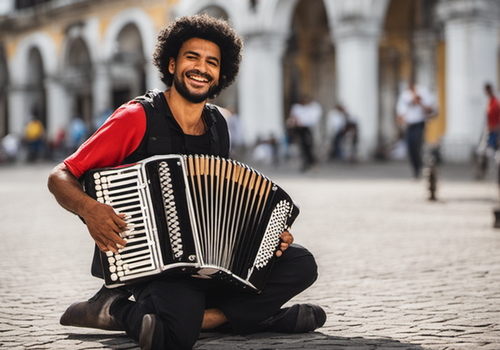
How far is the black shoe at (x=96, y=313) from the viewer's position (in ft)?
11.8

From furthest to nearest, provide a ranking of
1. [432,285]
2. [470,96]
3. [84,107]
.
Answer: [84,107] → [470,96] → [432,285]

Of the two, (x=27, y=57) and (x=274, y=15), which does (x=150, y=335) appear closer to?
(x=274, y=15)

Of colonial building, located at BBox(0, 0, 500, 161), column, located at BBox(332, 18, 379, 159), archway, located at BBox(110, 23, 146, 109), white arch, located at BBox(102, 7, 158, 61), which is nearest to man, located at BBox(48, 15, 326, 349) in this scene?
colonial building, located at BBox(0, 0, 500, 161)

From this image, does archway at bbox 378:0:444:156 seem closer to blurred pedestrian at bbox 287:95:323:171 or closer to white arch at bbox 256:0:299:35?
white arch at bbox 256:0:299:35

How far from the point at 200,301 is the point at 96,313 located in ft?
1.72

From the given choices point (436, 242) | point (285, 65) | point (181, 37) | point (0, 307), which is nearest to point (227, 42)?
point (181, 37)

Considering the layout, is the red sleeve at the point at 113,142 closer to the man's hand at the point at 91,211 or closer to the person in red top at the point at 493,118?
the man's hand at the point at 91,211

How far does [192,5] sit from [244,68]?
3019mm

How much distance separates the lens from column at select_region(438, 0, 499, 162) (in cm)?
1753

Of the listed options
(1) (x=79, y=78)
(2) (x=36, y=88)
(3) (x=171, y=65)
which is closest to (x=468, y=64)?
(3) (x=171, y=65)

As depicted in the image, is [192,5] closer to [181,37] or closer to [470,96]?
[470,96]

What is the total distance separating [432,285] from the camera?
15.6 feet

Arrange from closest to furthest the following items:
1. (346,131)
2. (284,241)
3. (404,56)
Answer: (284,241) < (346,131) < (404,56)

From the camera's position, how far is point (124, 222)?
10.4 feet
